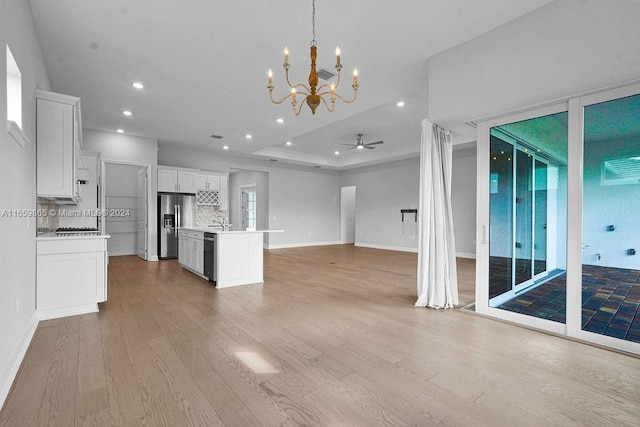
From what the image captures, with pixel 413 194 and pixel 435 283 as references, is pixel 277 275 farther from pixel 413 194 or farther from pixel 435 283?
pixel 413 194

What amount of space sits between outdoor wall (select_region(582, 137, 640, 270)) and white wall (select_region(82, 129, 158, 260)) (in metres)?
7.95

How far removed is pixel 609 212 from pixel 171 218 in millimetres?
8022

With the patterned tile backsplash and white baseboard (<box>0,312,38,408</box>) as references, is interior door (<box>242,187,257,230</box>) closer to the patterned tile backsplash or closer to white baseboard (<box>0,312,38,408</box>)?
the patterned tile backsplash

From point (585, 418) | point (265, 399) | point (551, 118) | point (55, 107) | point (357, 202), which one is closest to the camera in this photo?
point (585, 418)

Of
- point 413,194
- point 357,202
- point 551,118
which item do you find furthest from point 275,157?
point 551,118

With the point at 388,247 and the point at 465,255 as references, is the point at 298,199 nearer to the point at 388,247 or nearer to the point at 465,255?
the point at 388,247

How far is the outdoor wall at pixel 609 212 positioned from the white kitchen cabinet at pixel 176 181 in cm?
792

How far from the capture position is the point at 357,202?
11.2 m

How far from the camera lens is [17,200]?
2375mm

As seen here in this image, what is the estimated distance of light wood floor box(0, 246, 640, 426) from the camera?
1.74 meters

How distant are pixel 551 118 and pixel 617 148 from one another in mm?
608

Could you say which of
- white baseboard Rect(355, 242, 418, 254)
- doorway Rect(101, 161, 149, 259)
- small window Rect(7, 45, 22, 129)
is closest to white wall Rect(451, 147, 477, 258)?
white baseboard Rect(355, 242, 418, 254)

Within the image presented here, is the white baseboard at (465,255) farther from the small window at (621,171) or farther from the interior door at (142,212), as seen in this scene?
the interior door at (142,212)

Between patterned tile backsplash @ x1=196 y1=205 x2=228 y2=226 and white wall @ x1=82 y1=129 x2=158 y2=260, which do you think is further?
patterned tile backsplash @ x1=196 y1=205 x2=228 y2=226
